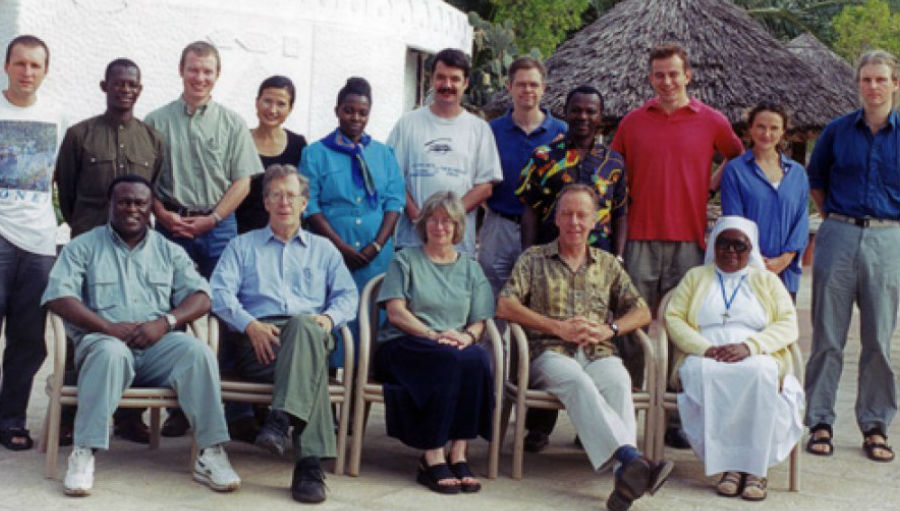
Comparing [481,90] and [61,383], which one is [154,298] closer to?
[61,383]

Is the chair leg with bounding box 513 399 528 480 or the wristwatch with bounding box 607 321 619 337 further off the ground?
the wristwatch with bounding box 607 321 619 337

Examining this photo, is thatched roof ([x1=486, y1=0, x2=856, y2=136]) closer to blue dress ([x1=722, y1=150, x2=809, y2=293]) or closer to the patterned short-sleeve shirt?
blue dress ([x1=722, y1=150, x2=809, y2=293])

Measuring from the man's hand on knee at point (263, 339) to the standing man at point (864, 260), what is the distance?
2.81m

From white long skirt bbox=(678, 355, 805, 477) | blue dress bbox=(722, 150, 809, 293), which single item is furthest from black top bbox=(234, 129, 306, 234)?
white long skirt bbox=(678, 355, 805, 477)

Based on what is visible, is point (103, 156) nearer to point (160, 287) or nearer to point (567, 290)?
point (160, 287)

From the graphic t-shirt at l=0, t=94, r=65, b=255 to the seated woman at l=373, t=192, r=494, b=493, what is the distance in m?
1.66

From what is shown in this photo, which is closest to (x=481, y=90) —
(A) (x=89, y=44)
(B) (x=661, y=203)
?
(A) (x=89, y=44)

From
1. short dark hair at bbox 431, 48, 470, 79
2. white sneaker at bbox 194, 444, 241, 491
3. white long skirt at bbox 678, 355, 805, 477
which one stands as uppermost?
short dark hair at bbox 431, 48, 470, 79

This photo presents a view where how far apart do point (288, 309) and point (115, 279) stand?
79 centimetres

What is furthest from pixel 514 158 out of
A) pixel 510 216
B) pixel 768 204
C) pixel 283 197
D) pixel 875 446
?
pixel 875 446

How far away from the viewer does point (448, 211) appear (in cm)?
546

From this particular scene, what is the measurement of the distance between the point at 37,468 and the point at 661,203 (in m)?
3.25

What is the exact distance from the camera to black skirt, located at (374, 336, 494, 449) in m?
5.21

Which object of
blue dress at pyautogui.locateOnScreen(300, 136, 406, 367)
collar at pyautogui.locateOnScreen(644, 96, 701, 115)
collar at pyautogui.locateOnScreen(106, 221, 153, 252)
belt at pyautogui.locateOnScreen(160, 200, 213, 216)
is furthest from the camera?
collar at pyautogui.locateOnScreen(644, 96, 701, 115)
